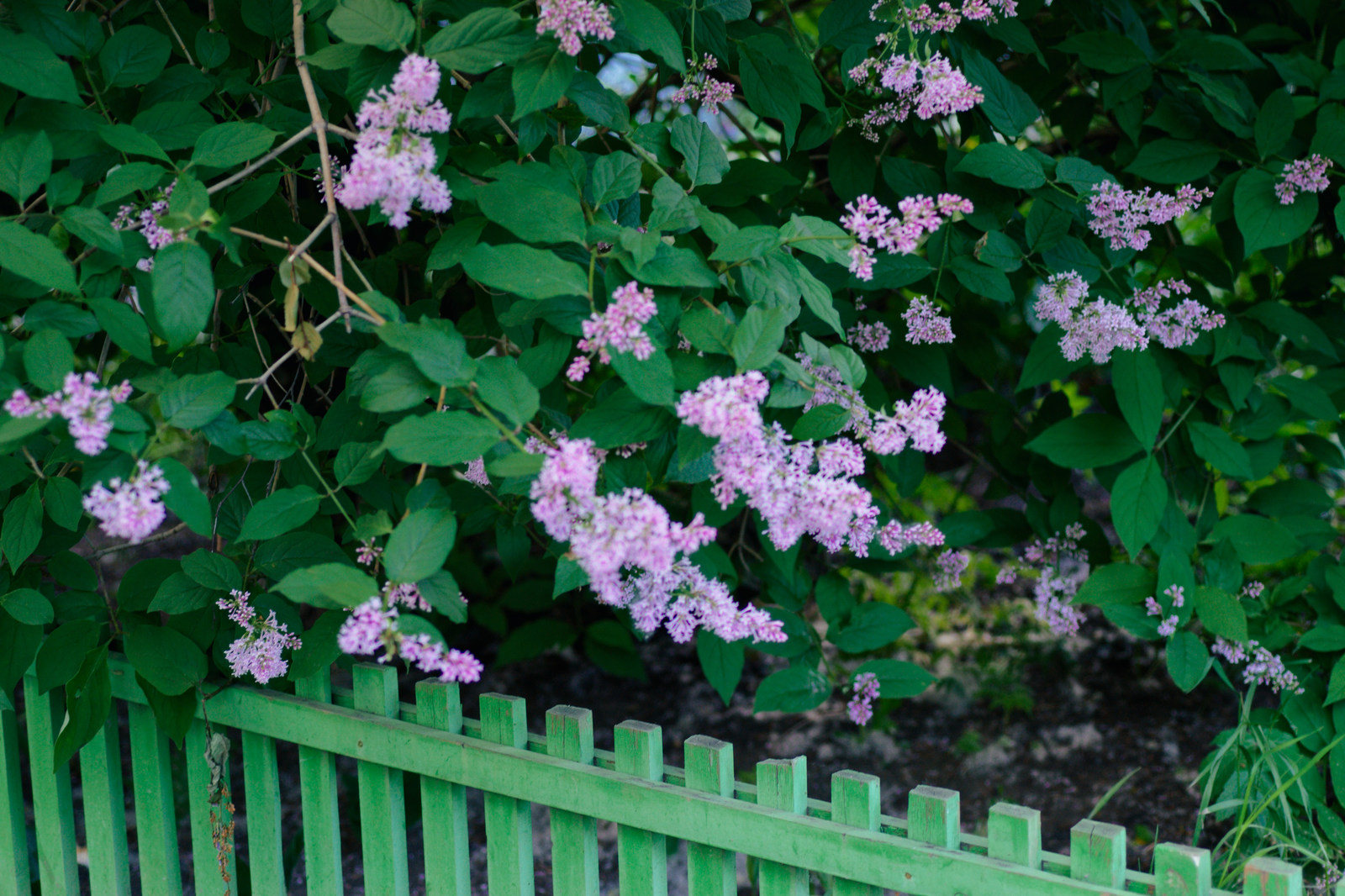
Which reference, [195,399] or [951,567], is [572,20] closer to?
[195,399]

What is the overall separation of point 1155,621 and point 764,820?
913mm

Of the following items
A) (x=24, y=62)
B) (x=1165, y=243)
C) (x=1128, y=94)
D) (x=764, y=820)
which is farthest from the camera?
(x=1165, y=243)

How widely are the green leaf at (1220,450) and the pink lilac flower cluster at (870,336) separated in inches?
24.3

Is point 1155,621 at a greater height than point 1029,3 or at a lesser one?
lesser

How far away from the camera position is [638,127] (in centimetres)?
147

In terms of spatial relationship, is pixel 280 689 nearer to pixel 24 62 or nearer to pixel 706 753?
pixel 706 753

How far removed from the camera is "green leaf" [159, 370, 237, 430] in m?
1.11

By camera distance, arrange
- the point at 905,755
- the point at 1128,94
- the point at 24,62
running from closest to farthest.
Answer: the point at 24,62
the point at 1128,94
the point at 905,755

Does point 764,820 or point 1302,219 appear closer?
point 764,820

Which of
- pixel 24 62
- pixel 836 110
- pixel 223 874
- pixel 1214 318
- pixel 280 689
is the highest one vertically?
pixel 24 62

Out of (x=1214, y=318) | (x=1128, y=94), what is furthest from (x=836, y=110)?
(x=1214, y=318)

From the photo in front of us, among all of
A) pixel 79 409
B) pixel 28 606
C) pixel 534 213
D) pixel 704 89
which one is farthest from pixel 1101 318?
pixel 28 606

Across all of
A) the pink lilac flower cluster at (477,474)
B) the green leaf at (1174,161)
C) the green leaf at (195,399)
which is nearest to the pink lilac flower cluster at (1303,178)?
the green leaf at (1174,161)

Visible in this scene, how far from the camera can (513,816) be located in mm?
1642
